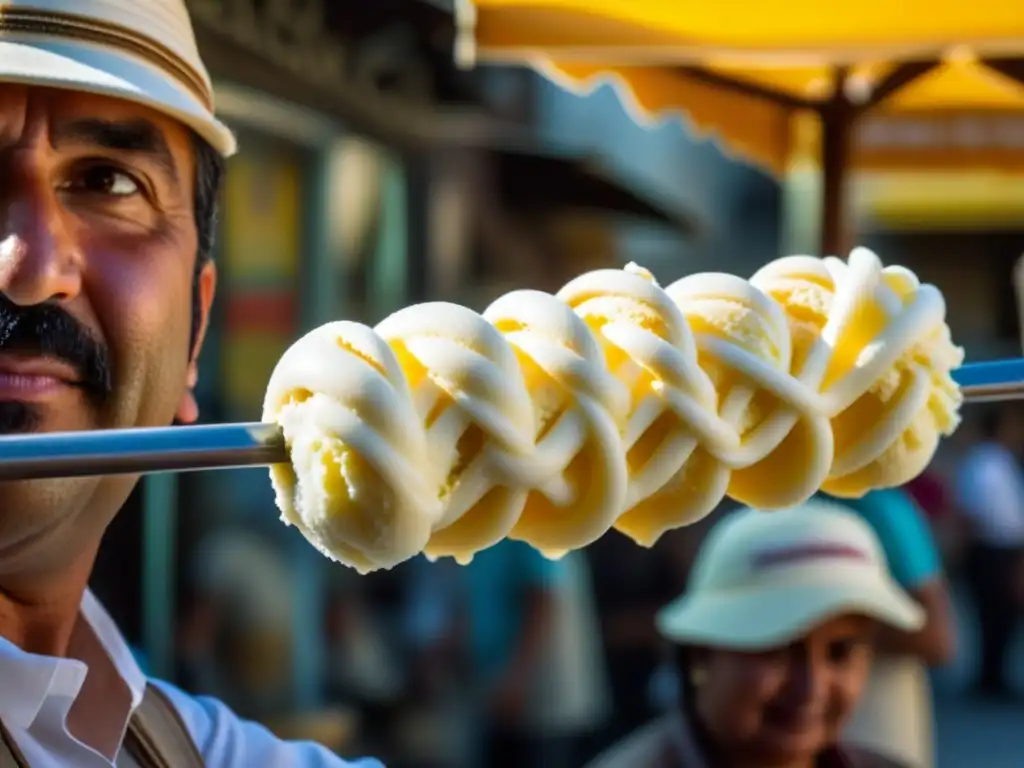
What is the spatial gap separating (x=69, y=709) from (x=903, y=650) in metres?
1.97

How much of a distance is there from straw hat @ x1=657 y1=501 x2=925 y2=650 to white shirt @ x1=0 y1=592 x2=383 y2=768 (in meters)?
0.97

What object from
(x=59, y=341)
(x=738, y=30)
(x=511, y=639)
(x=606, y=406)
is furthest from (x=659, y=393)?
(x=511, y=639)

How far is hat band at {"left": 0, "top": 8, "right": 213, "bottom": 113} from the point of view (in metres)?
1.49

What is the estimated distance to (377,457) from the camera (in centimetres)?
109

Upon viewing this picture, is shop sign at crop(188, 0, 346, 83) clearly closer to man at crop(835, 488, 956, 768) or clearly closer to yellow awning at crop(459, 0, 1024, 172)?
yellow awning at crop(459, 0, 1024, 172)

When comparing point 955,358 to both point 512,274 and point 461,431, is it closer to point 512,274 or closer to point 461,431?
point 461,431

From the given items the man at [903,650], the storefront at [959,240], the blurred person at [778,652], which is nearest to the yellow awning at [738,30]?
the man at [903,650]

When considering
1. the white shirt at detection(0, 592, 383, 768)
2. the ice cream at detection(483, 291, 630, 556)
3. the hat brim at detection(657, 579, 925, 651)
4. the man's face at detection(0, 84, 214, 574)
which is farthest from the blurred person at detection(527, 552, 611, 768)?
the ice cream at detection(483, 291, 630, 556)

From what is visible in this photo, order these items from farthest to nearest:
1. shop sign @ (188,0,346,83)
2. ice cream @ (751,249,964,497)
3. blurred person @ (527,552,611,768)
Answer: shop sign @ (188,0,346,83), blurred person @ (527,552,611,768), ice cream @ (751,249,964,497)

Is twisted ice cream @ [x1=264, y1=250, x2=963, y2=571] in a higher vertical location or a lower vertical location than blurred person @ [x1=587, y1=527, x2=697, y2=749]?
higher

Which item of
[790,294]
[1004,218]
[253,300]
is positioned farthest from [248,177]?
[1004,218]

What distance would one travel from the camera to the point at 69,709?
161cm

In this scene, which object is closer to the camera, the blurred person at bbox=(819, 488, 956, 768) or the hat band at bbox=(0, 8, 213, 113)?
the hat band at bbox=(0, 8, 213, 113)

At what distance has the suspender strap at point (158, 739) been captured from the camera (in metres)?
1.65
